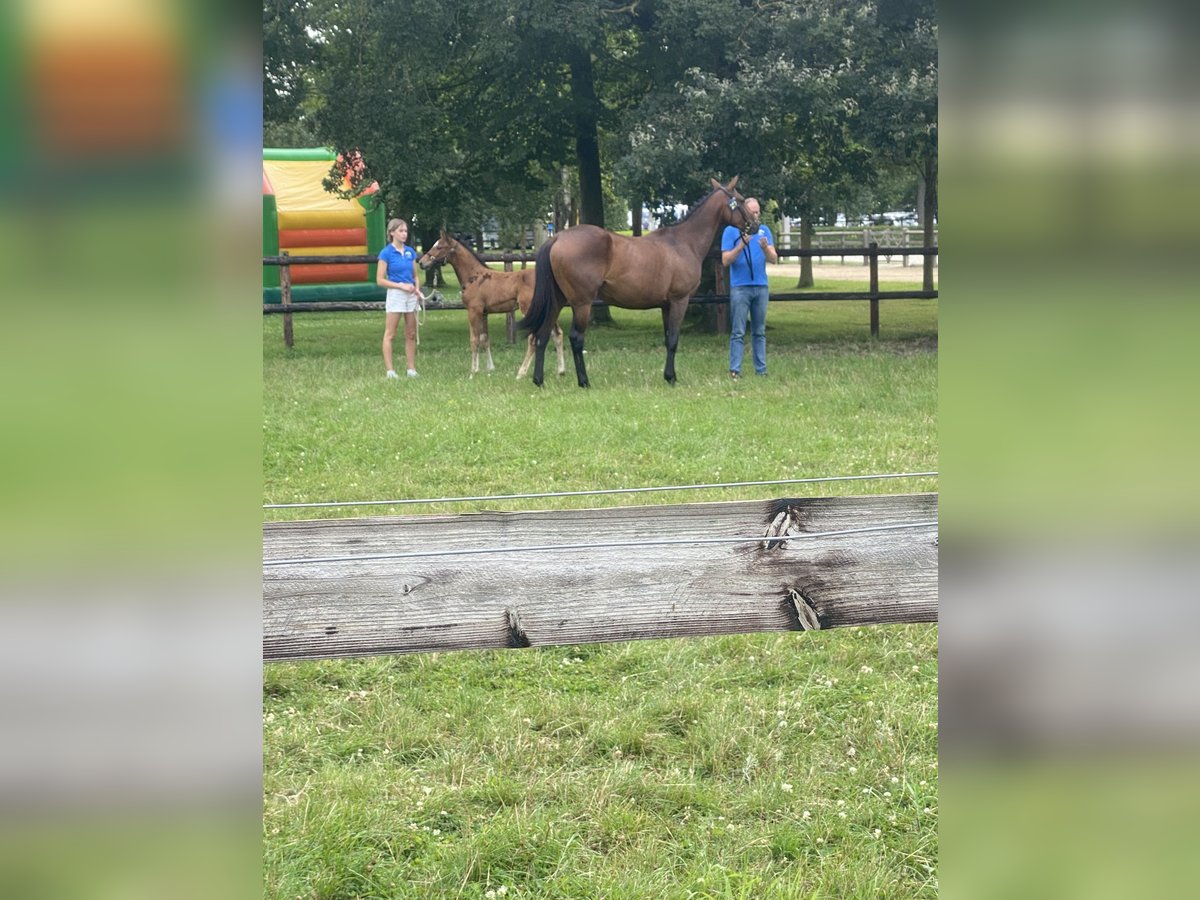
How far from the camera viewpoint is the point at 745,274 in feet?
41.3

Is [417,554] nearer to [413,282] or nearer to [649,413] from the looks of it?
[649,413]

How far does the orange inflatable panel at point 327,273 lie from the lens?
79.4 ft

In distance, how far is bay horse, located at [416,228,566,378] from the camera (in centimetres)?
1367

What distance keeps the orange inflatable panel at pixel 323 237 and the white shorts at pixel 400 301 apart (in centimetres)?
1282

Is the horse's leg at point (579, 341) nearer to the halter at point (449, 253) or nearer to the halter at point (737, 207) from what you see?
the halter at point (737, 207)

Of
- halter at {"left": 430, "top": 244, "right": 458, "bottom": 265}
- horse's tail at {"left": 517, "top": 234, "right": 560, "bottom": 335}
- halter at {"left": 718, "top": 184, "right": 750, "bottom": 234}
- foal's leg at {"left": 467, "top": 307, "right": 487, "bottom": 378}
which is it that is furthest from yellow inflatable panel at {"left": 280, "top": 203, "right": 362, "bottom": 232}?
halter at {"left": 718, "top": 184, "right": 750, "bottom": 234}

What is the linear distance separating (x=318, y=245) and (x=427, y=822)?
75.7ft

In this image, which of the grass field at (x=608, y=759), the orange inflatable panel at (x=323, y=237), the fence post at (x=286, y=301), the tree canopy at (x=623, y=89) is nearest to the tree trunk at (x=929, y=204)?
the tree canopy at (x=623, y=89)

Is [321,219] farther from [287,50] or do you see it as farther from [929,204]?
[929,204]

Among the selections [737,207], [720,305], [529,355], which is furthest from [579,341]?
[720,305]

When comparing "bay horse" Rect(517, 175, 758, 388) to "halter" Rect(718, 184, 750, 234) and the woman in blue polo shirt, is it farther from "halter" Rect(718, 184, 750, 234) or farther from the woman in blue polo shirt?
the woman in blue polo shirt

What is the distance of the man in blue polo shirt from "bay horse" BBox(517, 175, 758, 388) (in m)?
0.18
